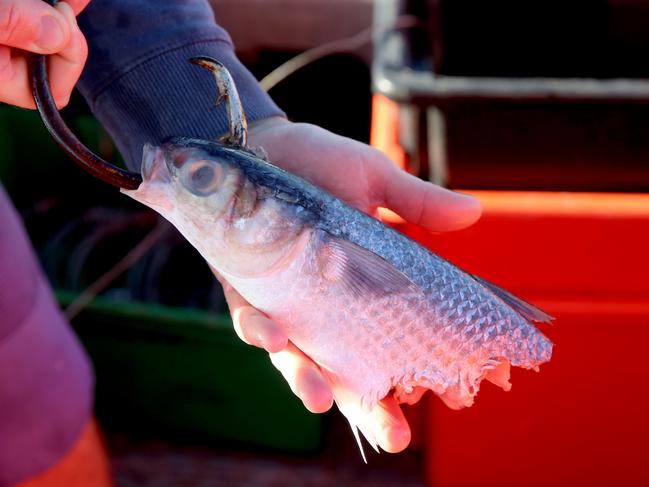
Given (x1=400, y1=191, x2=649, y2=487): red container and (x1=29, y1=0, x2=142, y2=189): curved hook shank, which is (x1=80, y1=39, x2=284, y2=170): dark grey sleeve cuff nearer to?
(x1=29, y1=0, x2=142, y2=189): curved hook shank

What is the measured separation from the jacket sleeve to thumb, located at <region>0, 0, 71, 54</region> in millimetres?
318

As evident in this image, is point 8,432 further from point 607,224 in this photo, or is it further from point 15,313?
point 607,224

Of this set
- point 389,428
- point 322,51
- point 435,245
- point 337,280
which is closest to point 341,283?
point 337,280

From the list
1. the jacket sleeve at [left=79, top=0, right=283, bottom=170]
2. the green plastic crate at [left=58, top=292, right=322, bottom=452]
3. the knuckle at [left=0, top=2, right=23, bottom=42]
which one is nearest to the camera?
the knuckle at [left=0, top=2, right=23, bottom=42]

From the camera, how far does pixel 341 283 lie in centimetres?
94

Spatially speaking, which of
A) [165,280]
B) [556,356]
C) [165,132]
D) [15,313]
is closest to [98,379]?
[165,280]

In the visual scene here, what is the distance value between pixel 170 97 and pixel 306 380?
21.7 inches

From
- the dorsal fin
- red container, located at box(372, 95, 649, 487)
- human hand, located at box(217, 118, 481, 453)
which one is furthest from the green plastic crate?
the dorsal fin

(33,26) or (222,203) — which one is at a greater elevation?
(33,26)

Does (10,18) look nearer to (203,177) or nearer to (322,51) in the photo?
(203,177)

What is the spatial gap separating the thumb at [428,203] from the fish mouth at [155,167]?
1.48 feet

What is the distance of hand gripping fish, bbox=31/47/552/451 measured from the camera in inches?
35.6

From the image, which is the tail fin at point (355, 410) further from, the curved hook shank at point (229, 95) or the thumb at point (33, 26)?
the thumb at point (33, 26)

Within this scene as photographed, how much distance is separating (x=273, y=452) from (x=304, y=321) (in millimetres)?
1236
